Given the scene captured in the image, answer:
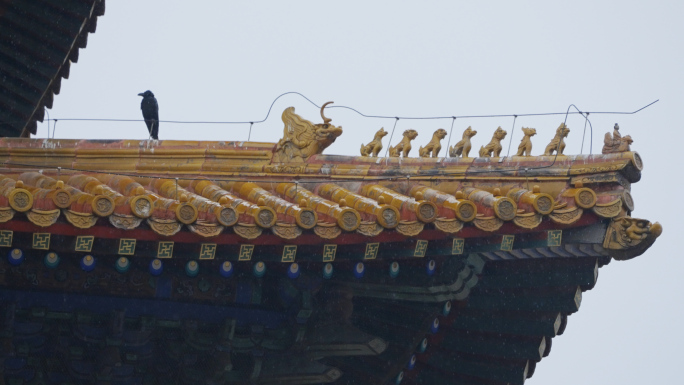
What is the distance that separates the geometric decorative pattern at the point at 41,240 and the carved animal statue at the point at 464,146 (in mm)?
3787

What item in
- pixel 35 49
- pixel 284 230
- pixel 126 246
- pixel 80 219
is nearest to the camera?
pixel 80 219

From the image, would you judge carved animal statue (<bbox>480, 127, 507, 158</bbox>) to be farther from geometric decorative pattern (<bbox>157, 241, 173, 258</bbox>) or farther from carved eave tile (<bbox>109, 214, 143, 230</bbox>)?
carved eave tile (<bbox>109, 214, 143, 230</bbox>)

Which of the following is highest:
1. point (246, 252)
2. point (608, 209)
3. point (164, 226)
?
point (608, 209)

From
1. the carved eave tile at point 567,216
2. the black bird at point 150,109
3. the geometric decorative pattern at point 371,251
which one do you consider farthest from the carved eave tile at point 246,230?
the black bird at point 150,109

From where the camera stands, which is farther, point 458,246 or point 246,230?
point 458,246

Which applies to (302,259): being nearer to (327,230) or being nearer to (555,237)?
(327,230)

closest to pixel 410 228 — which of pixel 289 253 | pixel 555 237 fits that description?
pixel 289 253

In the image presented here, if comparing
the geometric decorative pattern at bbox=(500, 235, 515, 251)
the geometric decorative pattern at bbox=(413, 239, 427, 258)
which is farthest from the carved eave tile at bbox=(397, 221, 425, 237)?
the geometric decorative pattern at bbox=(500, 235, 515, 251)

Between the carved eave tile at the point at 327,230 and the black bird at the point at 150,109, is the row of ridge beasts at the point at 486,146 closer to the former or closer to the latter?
the carved eave tile at the point at 327,230

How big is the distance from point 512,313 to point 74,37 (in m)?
8.18

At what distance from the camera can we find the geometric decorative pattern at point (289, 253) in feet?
31.5

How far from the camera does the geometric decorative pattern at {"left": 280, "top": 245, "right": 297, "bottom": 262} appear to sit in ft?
31.5

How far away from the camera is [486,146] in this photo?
1068 cm

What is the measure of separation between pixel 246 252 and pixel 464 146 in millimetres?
2473
